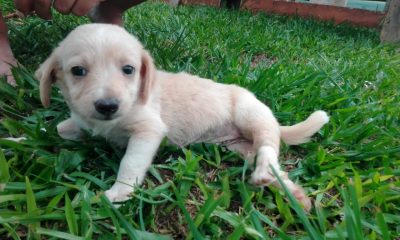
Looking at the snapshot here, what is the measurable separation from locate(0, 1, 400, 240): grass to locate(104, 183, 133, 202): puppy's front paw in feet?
0.17

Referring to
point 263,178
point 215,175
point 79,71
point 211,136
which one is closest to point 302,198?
point 263,178

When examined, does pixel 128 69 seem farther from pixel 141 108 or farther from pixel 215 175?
pixel 215 175

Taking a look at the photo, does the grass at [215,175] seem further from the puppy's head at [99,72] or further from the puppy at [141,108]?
the puppy's head at [99,72]

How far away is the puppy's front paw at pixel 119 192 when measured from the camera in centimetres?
183

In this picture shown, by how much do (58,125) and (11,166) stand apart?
557 millimetres

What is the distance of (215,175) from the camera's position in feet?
7.21

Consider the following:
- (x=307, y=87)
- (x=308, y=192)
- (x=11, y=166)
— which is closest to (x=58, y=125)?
(x=11, y=166)

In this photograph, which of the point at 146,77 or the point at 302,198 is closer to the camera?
the point at 302,198

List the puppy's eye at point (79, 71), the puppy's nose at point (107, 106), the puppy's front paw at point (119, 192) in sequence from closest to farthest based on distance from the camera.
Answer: the puppy's front paw at point (119, 192), the puppy's nose at point (107, 106), the puppy's eye at point (79, 71)

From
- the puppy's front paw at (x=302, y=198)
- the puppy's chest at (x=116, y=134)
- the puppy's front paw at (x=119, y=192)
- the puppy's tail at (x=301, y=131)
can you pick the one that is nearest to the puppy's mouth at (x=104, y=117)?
the puppy's chest at (x=116, y=134)

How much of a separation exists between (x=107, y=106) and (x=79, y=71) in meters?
0.33

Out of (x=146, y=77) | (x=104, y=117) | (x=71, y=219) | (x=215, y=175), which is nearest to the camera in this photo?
(x=71, y=219)

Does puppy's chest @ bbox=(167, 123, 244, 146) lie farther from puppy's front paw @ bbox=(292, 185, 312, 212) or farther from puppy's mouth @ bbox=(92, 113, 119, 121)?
puppy's front paw @ bbox=(292, 185, 312, 212)

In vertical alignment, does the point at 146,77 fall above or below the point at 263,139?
above
